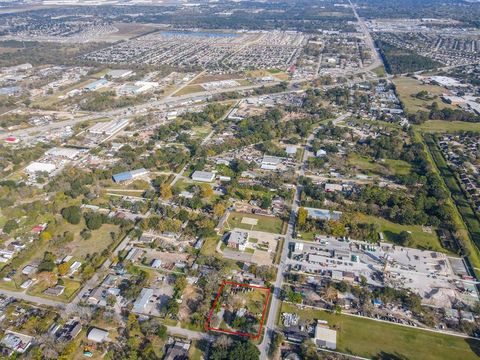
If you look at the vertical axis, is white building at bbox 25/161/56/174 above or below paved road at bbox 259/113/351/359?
below

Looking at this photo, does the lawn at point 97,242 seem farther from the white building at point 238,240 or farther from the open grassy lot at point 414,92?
the open grassy lot at point 414,92

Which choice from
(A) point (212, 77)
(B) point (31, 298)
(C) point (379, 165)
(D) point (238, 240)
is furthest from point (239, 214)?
(A) point (212, 77)

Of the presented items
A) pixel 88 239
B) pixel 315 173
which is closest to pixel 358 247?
pixel 315 173

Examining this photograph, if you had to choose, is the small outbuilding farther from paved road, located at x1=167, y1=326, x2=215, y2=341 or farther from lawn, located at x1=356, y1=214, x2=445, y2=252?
lawn, located at x1=356, y1=214, x2=445, y2=252

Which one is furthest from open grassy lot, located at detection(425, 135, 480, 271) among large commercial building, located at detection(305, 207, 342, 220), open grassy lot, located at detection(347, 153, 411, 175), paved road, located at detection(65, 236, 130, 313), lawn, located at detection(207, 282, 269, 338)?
paved road, located at detection(65, 236, 130, 313)

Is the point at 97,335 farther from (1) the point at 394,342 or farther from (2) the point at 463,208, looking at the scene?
(2) the point at 463,208

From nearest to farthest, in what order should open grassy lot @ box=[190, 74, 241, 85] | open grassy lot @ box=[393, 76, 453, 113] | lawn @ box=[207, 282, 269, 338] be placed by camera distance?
lawn @ box=[207, 282, 269, 338], open grassy lot @ box=[393, 76, 453, 113], open grassy lot @ box=[190, 74, 241, 85]

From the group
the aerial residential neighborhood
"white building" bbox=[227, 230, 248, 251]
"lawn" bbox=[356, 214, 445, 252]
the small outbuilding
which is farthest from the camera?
"lawn" bbox=[356, 214, 445, 252]
